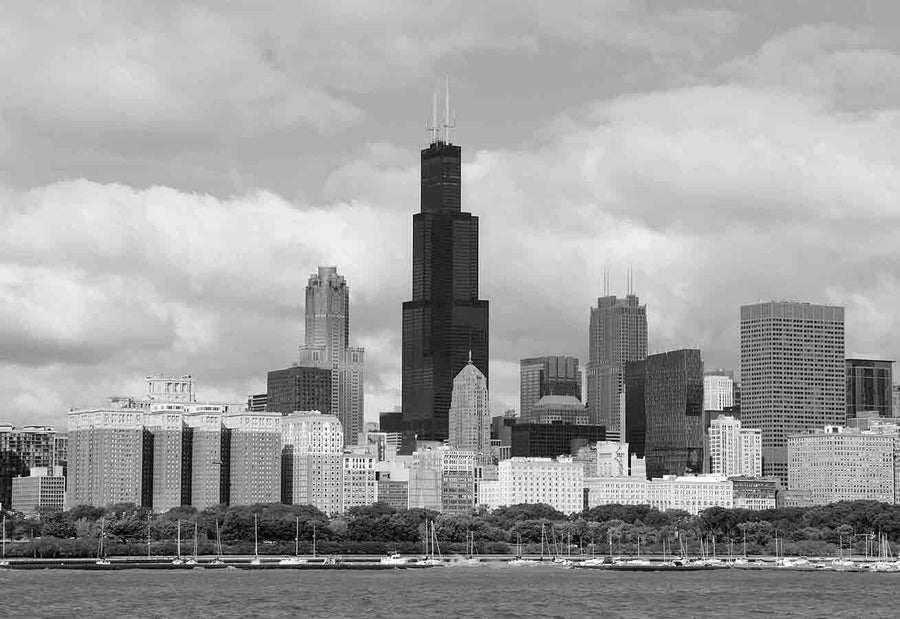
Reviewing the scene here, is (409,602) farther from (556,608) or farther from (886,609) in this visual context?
(886,609)

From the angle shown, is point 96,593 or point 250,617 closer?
point 250,617

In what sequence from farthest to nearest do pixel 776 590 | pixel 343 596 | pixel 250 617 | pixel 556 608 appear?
pixel 776 590
pixel 343 596
pixel 556 608
pixel 250 617

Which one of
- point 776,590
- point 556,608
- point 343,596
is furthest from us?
point 776,590

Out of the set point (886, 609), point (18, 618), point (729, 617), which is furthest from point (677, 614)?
point (18, 618)

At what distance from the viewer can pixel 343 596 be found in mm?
183500

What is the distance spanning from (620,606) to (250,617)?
34673 millimetres

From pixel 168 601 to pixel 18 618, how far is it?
2154 cm

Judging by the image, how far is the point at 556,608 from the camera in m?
167

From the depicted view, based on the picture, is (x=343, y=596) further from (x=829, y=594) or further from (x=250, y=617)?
(x=829, y=594)

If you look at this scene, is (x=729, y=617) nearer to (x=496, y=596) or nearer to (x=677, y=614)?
(x=677, y=614)

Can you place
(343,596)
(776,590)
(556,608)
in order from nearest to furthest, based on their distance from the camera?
(556,608)
(343,596)
(776,590)

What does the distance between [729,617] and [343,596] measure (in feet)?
137

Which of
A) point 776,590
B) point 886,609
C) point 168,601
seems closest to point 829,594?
point 776,590

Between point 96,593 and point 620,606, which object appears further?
point 96,593
